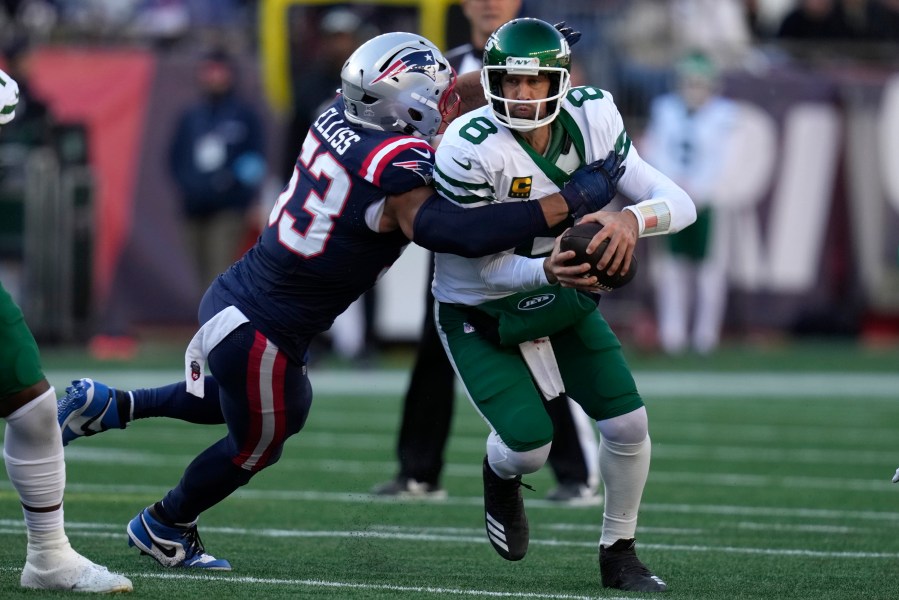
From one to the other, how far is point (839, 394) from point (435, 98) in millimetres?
6620

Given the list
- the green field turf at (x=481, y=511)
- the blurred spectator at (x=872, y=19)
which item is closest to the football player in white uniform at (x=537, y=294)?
the green field turf at (x=481, y=511)

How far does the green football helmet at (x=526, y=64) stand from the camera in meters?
4.75

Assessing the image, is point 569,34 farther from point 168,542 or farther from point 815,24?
point 815,24

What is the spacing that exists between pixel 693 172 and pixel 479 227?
883 centimetres

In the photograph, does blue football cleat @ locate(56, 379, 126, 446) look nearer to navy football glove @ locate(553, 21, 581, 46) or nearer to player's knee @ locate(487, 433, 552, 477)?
player's knee @ locate(487, 433, 552, 477)

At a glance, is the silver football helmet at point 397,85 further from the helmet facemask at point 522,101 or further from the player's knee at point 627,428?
the player's knee at point 627,428

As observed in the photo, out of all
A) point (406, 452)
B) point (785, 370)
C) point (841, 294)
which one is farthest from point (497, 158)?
point (841, 294)

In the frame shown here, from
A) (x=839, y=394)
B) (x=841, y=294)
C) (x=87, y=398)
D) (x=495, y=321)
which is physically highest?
(x=495, y=321)

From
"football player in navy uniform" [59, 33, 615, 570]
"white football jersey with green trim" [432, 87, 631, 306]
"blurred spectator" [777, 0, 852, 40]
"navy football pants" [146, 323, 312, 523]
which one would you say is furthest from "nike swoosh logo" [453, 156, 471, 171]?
"blurred spectator" [777, 0, 852, 40]

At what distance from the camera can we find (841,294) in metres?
14.5

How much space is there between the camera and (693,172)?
13.3 meters

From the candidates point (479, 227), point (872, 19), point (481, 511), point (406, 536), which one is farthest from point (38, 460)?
point (872, 19)

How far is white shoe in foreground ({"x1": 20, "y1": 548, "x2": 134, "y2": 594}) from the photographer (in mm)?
4480

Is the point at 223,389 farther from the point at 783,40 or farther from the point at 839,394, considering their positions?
the point at 783,40
